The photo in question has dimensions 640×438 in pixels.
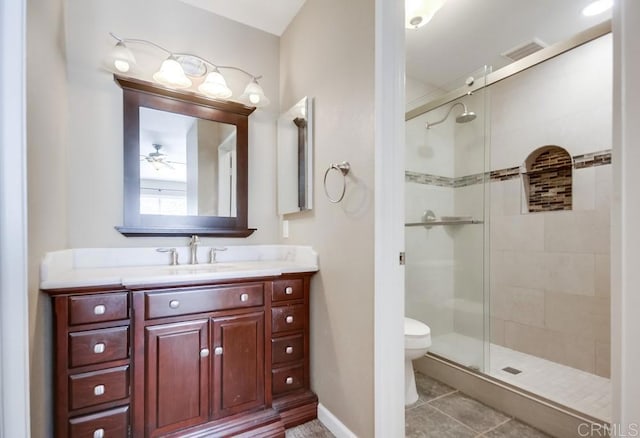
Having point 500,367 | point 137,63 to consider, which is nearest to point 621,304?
point 500,367

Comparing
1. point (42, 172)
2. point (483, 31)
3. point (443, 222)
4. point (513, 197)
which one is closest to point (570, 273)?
point (513, 197)

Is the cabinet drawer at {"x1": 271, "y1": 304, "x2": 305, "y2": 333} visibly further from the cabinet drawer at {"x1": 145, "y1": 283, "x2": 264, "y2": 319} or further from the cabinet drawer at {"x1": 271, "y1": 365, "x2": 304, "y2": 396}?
the cabinet drawer at {"x1": 271, "y1": 365, "x2": 304, "y2": 396}

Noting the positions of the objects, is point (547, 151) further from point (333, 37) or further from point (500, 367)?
point (333, 37)

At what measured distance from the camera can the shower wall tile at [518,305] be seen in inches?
92.8

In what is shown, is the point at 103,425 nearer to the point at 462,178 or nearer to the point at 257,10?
the point at 257,10

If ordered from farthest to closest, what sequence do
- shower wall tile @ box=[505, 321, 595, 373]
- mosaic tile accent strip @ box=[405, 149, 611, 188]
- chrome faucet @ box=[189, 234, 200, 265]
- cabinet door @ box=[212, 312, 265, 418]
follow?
mosaic tile accent strip @ box=[405, 149, 611, 188], shower wall tile @ box=[505, 321, 595, 373], chrome faucet @ box=[189, 234, 200, 265], cabinet door @ box=[212, 312, 265, 418]

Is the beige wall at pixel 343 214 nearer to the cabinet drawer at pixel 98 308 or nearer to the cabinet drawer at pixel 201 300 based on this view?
the cabinet drawer at pixel 201 300

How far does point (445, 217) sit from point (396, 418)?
5.83 ft

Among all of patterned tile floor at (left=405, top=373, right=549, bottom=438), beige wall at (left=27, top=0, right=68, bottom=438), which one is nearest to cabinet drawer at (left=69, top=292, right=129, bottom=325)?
beige wall at (left=27, top=0, right=68, bottom=438)

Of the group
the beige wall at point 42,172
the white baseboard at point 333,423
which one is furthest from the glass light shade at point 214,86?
the white baseboard at point 333,423

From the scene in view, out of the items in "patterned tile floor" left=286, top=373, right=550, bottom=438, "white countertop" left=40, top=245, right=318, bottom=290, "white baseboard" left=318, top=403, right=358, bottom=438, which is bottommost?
"patterned tile floor" left=286, top=373, right=550, bottom=438

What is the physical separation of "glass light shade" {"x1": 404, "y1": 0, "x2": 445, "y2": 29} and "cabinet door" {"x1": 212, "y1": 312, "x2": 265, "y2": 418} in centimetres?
195

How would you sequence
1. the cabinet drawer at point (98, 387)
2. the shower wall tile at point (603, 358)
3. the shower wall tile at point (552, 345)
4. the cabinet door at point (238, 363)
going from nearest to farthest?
the cabinet drawer at point (98, 387) → the cabinet door at point (238, 363) → the shower wall tile at point (603, 358) → the shower wall tile at point (552, 345)

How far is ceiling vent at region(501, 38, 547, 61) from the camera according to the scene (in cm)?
221
